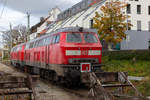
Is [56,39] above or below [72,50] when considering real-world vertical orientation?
above

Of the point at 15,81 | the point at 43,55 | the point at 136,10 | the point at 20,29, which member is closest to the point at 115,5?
the point at 136,10

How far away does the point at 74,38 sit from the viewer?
1298cm

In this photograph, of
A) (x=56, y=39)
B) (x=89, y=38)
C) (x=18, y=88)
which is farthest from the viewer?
(x=56, y=39)

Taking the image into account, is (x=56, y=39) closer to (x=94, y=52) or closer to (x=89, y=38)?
(x=89, y=38)

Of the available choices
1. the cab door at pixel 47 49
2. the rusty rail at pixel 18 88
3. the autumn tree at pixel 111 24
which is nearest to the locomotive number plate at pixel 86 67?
the cab door at pixel 47 49

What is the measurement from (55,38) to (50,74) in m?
2.65

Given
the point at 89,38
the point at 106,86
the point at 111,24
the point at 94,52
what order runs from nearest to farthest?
1. the point at 106,86
2. the point at 94,52
3. the point at 89,38
4. the point at 111,24

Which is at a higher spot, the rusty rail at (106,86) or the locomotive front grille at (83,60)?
the locomotive front grille at (83,60)

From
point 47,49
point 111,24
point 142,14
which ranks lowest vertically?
point 47,49

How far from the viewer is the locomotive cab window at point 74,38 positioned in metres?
12.8

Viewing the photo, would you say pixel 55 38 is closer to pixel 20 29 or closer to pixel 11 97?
pixel 11 97

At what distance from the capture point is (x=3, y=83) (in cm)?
846

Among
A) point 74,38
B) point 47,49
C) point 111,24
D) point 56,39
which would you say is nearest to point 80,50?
point 74,38

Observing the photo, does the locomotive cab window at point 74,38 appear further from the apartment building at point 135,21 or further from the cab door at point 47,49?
the apartment building at point 135,21
